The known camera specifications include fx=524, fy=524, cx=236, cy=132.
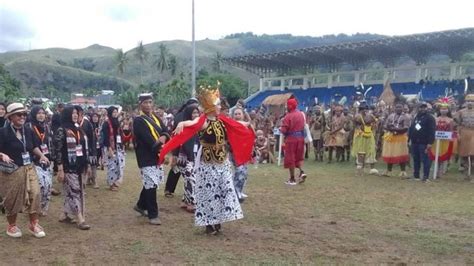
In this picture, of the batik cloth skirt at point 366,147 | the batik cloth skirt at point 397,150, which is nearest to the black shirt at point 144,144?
the batik cloth skirt at point 397,150

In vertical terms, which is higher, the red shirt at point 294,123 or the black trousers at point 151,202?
the red shirt at point 294,123

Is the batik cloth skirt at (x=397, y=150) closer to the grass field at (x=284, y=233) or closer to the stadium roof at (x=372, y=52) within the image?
the grass field at (x=284, y=233)

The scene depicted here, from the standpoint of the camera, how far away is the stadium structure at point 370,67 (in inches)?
1394

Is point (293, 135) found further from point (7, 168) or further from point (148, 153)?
point (7, 168)

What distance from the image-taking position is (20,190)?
6629 millimetres

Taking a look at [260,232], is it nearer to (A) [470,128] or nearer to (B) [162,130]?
(B) [162,130]

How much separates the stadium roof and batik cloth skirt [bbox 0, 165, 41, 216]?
33.6 meters

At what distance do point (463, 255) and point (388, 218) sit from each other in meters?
1.96

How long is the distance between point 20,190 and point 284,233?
11.4 feet

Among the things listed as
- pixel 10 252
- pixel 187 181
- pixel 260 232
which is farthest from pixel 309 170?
pixel 10 252

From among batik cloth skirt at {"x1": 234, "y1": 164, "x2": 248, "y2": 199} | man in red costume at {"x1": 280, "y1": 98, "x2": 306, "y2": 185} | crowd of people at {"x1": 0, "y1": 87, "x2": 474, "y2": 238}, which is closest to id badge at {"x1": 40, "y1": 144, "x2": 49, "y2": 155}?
crowd of people at {"x1": 0, "y1": 87, "x2": 474, "y2": 238}

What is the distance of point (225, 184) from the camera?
6887 mm

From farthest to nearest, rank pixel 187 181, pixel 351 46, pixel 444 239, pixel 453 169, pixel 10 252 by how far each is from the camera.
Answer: pixel 351 46
pixel 453 169
pixel 187 181
pixel 444 239
pixel 10 252

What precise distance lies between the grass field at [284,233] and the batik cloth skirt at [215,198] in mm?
272
